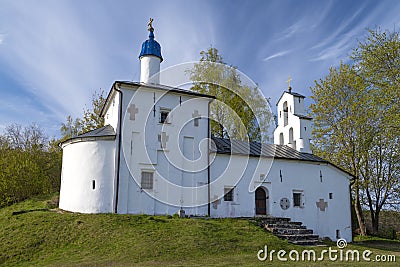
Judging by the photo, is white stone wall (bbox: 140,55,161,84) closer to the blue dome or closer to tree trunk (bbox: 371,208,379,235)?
the blue dome

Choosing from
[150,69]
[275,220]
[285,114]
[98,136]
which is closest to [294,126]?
[285,114]

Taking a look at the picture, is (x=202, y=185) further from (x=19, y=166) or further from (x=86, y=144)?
(x=19, y=166)

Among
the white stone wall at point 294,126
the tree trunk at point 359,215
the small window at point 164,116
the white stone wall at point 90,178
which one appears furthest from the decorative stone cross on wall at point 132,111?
the tree trunk at point 359,215

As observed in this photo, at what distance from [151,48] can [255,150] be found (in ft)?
25.0

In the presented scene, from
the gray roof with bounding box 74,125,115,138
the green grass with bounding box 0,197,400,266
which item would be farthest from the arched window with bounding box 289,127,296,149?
the gray roof with bounding box 74,125,115,138

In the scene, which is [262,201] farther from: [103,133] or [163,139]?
[103,133]

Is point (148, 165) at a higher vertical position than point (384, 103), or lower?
lower

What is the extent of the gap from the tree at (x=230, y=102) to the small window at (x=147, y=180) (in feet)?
35.4

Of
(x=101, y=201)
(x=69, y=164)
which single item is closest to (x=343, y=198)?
(x=101, y=201)

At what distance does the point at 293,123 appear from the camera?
22156mm

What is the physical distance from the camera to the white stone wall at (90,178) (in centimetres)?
1463

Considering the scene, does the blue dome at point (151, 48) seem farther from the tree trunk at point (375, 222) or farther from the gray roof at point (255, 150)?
the tree trunk at point (375, 222)

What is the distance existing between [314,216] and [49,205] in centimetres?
1341

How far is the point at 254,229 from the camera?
543 inches
